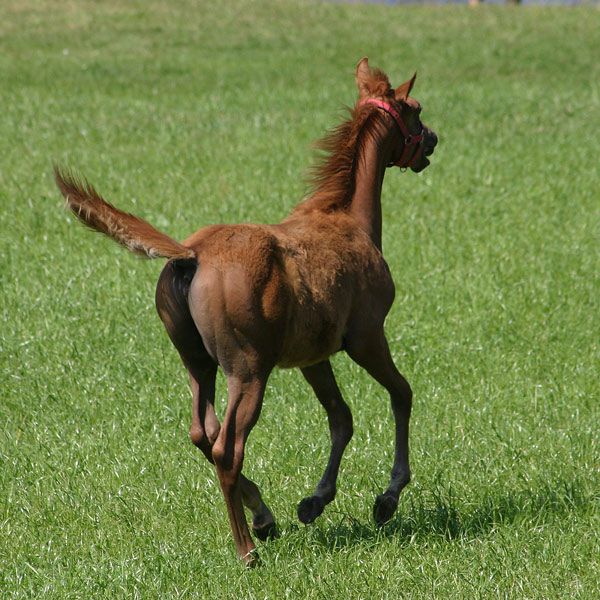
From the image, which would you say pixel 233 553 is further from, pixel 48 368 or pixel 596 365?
pixel 596 365

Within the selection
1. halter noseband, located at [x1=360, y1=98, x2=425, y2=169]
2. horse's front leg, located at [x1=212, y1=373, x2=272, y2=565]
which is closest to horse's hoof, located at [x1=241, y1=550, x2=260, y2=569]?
horse's front leg, located at [x1=212, y1=373, x2=272, y2=565]

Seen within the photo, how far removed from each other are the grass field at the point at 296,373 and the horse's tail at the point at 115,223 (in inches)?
62.3

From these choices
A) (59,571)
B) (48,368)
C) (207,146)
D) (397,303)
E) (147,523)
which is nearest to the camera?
(59,571)

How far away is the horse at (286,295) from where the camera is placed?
392 centimetres

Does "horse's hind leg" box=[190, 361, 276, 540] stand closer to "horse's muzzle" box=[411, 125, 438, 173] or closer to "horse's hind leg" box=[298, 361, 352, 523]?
"horse's hind leg" box=[298, 361, 352, 523]

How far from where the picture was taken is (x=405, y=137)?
17.3 ft

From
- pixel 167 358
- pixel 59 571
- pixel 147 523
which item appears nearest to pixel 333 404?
pixel 147 523

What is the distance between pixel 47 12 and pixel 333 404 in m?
23.4

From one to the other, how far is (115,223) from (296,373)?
333cm

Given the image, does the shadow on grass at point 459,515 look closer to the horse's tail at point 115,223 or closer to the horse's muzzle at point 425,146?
the horse's tail at point 115,223

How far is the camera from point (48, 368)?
682 cm

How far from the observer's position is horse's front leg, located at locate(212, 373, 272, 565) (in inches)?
154

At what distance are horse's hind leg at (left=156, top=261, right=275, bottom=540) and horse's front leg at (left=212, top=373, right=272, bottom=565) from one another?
0.77 ft

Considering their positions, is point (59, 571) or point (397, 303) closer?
point (59, 571)
